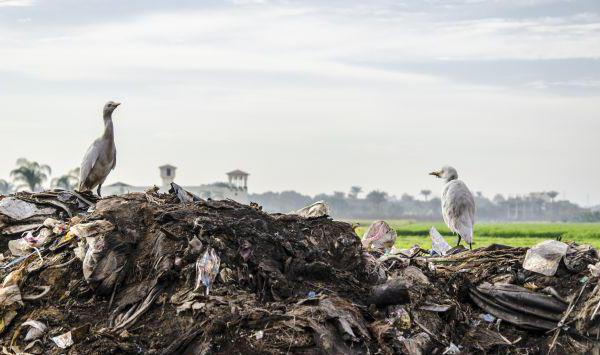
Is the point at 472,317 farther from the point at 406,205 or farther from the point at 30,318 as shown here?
the point at 406,205

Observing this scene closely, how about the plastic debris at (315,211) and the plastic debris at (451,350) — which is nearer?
the plastic debris at (451,350)

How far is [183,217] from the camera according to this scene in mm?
7531

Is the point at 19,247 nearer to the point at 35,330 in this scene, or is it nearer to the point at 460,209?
the point at 35,330

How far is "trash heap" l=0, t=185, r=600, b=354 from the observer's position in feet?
21.2

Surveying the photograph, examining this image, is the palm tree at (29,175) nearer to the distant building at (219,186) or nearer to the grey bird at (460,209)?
the distant building at (219,186)

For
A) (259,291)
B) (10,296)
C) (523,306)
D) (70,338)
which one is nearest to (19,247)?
(10,296)

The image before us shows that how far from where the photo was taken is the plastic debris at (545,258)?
7871 millimetres

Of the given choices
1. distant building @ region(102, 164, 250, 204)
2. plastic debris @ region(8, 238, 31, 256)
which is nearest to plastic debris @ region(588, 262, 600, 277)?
plastic debris @ region(8, 238, 31, 256)

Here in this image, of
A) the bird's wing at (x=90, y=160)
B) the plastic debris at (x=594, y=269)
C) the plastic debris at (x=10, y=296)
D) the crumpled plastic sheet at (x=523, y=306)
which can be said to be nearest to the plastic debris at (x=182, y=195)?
the plastic debris at (x=10, y=296)

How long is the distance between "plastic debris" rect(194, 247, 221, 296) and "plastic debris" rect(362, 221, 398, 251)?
2.95 meters

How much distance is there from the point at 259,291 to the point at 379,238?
3.04 meters

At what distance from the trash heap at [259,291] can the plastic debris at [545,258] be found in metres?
0.01

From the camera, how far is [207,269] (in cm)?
680

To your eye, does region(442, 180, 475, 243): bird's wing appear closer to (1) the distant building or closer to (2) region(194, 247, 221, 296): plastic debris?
(2) region(194, 247, 221, 296): plastic debris
